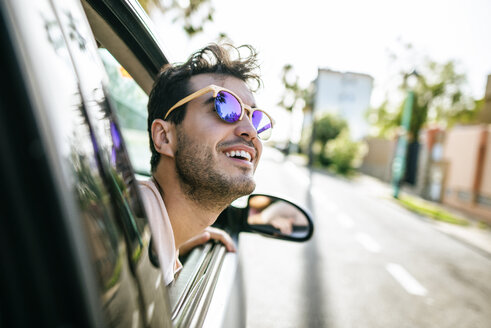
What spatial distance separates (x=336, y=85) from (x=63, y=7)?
5614 cm

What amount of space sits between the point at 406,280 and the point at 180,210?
439cm

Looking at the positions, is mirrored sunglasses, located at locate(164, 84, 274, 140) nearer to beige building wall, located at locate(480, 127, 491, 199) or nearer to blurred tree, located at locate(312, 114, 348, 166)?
beige building wall, located at locate(480, 127, 491, 199)

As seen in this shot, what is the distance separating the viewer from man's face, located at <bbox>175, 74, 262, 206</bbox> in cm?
134

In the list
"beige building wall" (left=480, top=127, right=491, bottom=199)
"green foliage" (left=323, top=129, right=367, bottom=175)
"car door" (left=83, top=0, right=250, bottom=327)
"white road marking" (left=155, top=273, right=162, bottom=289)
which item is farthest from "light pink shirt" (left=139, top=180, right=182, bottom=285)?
"green foliage" (left=323, top=129, right=367, bottom=175)

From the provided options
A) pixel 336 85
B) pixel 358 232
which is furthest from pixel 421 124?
pixel 336 85

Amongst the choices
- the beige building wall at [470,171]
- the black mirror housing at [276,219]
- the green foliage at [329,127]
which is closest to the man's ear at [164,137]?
the black mirror housing at [276,219]

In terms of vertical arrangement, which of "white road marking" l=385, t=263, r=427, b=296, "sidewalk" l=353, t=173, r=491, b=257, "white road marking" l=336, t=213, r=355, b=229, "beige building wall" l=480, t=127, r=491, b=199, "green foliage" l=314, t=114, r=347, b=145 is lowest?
"sidewalk" l=353, t=173, r=491, b=257

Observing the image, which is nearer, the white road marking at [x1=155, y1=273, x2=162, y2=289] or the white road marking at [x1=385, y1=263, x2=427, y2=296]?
the white road marking at [x1=155, y1=273, x2=162, y2=289]

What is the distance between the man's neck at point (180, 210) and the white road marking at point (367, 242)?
17.0 feet

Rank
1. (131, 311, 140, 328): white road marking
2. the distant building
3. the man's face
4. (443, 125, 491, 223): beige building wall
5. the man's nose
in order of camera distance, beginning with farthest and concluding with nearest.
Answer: the distant building → (443, 125, 491, 223): beige building wall → the man's nose → the man's face → (131, 311, 140, 328): white road marking

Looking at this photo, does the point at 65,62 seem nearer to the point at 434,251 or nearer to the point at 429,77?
the point at 434,251

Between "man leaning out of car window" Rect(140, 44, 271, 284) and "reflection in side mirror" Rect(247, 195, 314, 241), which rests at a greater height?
"man leaning out of car window" Rect(140, 44, 271, 284)

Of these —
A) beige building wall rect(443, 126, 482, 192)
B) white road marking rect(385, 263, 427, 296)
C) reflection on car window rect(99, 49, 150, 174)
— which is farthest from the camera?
beige building wall rect(443, 126, 482, 192)

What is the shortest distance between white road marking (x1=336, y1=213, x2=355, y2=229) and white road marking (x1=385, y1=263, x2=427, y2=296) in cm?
231
